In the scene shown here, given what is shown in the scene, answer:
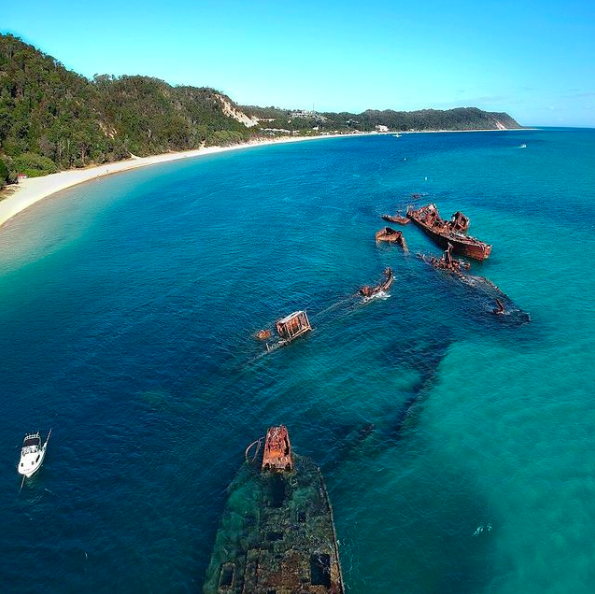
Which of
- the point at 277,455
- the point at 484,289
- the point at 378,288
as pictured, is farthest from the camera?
the point at 378,288

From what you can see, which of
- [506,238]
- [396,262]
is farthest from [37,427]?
[506,238]

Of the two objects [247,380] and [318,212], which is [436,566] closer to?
[247,380]

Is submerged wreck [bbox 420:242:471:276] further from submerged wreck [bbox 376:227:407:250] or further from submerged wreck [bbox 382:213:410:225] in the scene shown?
submerged wreck [bbox 382:213:410:225]

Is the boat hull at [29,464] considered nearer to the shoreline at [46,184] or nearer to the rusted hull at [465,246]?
the rusted hull at [465,246]

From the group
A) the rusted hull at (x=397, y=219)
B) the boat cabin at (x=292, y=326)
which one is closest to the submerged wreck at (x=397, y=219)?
the rusted hull at (x=397, y=219)

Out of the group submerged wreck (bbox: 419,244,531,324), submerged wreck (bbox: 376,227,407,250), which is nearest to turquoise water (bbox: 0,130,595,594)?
submerged wreck (bbox: 419,244,531,324)

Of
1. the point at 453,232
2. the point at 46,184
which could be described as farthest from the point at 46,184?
the point at 453,232

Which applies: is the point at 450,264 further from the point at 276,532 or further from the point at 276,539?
the point at 276,539
